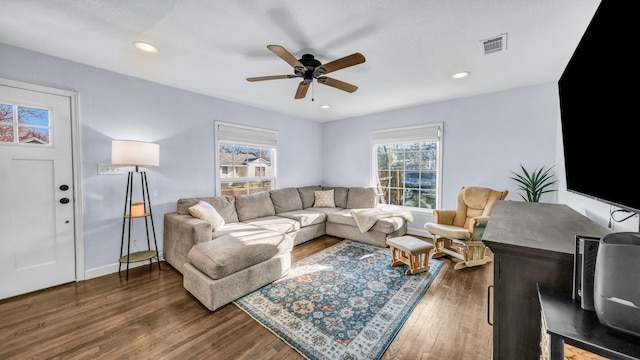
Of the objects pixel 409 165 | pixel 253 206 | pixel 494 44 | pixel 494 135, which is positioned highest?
pixel 494 44

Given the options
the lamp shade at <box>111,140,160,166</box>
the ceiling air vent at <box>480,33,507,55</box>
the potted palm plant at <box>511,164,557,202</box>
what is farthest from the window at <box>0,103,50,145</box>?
the potted palm plant at <box>511,164,557,202</box>

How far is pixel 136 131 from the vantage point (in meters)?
2.94

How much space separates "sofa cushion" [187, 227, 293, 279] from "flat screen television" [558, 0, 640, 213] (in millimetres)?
2355

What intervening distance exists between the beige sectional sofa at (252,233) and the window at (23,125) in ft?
4.79

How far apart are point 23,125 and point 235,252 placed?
246 centimetres

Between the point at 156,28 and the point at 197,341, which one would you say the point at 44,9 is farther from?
the point at 197,341

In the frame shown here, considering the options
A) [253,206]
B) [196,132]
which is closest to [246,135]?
[196,132]

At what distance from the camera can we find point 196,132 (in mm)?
3514

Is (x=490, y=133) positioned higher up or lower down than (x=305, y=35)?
lower down

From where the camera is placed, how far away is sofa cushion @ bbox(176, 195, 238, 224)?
3.14 meters

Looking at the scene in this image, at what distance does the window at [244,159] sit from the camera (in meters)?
3.87

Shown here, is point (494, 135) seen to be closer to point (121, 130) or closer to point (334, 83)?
point (334, 83)

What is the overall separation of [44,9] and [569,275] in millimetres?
3452

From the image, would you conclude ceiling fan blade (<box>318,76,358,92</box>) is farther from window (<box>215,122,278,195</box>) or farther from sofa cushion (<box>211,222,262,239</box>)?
window (<box>215,122,278,195</box>)
